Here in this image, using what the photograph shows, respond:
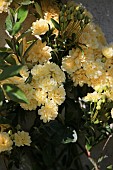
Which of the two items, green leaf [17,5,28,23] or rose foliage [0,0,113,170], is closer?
rose foliage [0,0,113,170]

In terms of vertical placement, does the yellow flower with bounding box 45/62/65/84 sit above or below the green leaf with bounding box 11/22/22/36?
below

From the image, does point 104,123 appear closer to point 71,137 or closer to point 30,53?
point 71,137

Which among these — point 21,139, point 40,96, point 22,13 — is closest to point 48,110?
point 40,96

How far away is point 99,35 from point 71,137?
46 centimetres

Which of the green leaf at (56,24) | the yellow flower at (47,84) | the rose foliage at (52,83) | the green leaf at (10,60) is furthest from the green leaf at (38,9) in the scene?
the yellow flower at (47,84)

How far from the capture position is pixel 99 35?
6.53 ft

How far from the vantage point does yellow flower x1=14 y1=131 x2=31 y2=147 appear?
5.72 ft

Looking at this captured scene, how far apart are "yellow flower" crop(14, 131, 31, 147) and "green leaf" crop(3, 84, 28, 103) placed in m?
0.24

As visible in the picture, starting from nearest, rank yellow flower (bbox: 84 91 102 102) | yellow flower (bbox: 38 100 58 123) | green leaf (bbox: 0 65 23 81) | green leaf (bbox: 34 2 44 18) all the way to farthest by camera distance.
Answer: green leaf (bbox: 0 65 23 81)
yellow flower (bbox: 38 100 58 123)
yellow flower (bbox: 84 91 102 102)
green leaf (bbox: 34 2 44 18)

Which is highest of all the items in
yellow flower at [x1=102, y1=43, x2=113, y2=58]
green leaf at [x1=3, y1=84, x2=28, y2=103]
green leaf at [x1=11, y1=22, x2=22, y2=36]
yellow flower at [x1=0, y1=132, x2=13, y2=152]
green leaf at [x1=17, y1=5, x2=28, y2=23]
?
green leaf at [x1=17, y1=5, x2=28, y2=23]

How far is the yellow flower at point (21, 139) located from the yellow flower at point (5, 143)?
3 cm

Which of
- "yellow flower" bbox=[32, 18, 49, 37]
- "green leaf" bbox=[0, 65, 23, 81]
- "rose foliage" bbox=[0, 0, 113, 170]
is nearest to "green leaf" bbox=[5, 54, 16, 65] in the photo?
"rose foliage" bbox=[0, 0, 113, 170]

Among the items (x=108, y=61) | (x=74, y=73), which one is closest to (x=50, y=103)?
(x=74, y=73)

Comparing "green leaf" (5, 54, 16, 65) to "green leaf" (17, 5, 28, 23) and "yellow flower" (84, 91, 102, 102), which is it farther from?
"yellow flower" (84, 91, 102, 102)
